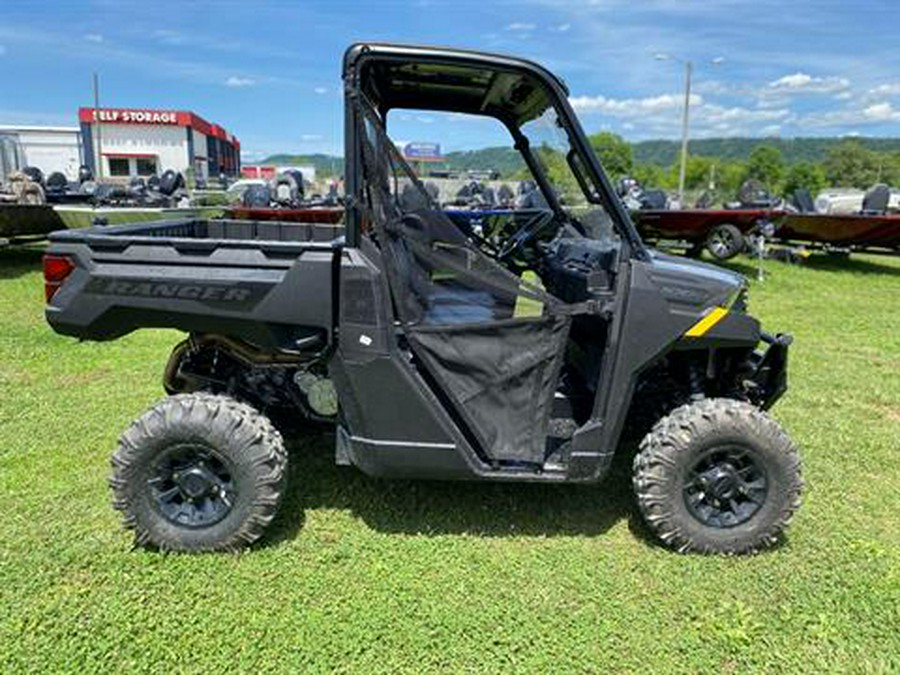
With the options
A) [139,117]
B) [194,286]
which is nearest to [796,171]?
[139,117]

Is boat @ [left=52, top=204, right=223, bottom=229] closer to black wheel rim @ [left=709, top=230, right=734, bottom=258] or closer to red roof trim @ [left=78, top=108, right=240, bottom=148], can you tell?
black wheel rim @ [left=709, top=230, right=734, bottom=258]

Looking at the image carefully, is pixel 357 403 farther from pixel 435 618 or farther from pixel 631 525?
pixel 631 525

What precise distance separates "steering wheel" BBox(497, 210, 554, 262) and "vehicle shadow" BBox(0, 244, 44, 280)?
903cm

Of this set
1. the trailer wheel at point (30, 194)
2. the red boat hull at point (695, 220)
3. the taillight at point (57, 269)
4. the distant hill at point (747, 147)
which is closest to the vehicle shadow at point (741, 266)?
the red boat hull at point (695, 220)

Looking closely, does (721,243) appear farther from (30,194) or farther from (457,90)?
(30,194)

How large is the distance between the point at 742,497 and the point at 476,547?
3.99ft

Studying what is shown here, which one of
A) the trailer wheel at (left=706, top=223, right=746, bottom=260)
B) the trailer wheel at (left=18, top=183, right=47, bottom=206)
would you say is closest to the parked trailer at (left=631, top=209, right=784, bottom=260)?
the trailer wheel at (left=706, top=223, right=746, bottom=260)

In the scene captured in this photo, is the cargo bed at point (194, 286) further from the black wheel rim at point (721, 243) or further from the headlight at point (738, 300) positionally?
the black wheel rim at point (721, 243)

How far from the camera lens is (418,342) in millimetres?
2959

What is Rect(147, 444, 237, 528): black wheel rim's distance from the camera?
3041 millimetres

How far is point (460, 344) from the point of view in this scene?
2.96 metres

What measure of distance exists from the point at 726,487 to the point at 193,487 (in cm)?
233

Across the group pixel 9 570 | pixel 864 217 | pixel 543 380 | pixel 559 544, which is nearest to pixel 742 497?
pixel 559 544

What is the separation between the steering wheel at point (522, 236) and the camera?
4.16m
